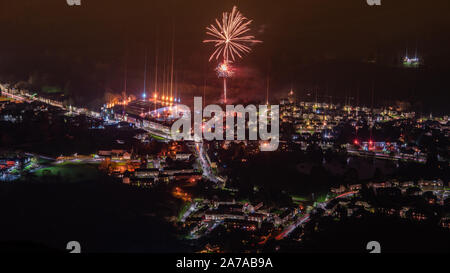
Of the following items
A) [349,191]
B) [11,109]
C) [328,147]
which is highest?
[11,109]

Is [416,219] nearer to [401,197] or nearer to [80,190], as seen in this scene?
[401,197]

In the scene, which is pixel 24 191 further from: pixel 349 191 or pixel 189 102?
pixel 189 102

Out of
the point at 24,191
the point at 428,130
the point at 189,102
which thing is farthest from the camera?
the point at 189,102

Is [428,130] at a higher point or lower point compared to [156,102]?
lower

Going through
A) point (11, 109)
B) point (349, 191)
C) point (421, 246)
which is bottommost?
point (421, 246)

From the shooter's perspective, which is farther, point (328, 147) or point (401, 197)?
point (328, 147)
